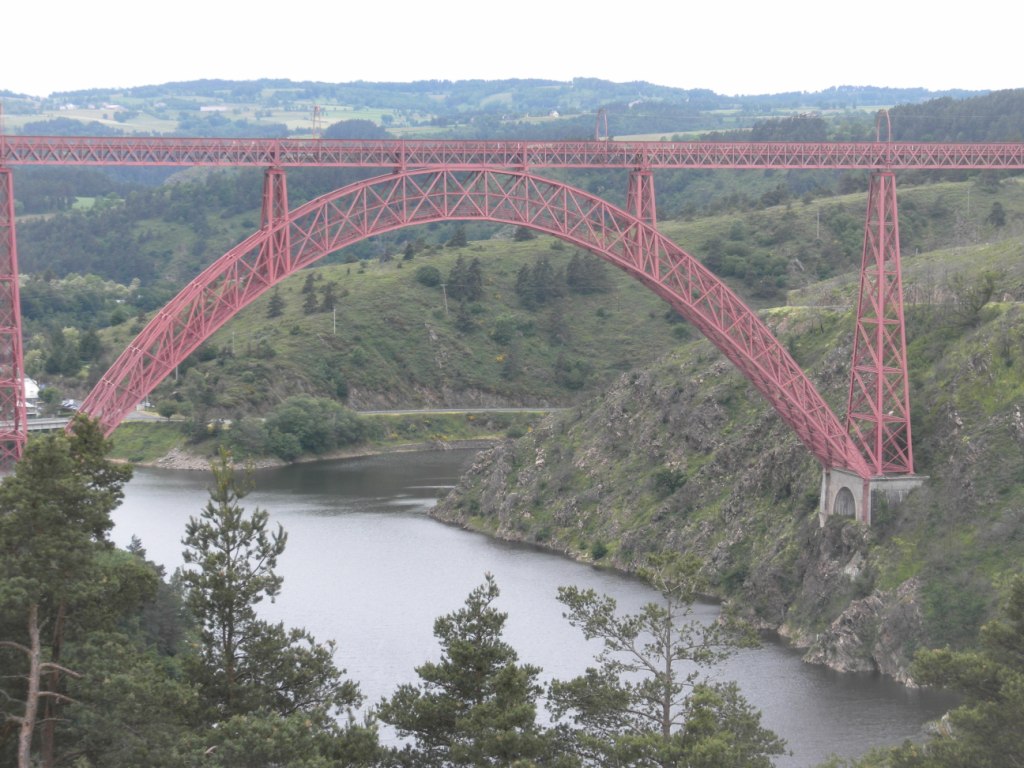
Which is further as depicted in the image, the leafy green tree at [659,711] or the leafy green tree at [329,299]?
the leafy green tree at [329,299]

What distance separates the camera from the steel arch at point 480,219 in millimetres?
55344

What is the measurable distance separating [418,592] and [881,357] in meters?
22.6

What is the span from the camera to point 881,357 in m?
67.3

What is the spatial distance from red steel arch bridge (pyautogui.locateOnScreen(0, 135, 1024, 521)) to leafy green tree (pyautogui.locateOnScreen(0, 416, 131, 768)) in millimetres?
15049

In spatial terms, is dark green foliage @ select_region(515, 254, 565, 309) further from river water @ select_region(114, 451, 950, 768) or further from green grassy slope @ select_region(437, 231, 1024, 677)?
green grassy slope @ select_region(437, 231, 1024, 677)

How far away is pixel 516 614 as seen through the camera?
230 ft

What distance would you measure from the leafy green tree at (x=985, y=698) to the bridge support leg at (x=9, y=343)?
29.2m

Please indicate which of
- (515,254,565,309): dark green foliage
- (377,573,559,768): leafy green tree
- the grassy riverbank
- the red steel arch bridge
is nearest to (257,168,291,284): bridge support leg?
the red steel arch bridge

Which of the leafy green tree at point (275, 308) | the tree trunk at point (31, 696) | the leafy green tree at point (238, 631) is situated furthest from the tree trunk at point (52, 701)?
the leafy green tree at point (275, 308)

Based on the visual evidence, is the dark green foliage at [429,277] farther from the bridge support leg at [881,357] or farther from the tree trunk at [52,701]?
the tree trunk at [52,701]

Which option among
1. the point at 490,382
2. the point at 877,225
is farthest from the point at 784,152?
the point at 490,382

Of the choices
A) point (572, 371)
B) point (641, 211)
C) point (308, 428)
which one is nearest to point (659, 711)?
point (641, 211)

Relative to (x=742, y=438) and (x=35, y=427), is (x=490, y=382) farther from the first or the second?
(x=742, y=438)

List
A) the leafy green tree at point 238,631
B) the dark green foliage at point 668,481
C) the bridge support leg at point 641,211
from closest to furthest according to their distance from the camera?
the leafy green tree at point 238,631
the bridge support leg at point 641,211
the dark green foliage at point 668,481
